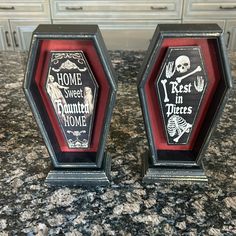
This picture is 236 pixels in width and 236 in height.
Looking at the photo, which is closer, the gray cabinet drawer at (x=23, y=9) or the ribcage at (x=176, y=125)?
the ribcage at (x=176, y=125)

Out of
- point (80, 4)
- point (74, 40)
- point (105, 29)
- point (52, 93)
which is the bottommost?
point (105, 29)

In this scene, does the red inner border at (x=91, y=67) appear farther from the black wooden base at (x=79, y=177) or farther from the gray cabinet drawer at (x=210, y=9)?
the gray cabinet drawer at (x=210, y=9)

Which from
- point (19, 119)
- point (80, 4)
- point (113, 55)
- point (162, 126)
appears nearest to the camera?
point (162, 126)

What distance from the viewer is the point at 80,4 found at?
2.34 m

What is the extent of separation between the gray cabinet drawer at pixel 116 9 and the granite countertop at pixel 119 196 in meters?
1.65

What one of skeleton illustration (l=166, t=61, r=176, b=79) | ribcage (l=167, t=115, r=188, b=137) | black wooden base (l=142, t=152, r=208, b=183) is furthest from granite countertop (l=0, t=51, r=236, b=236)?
skeleton illustration (l=166, t=61, r=176, b=79)

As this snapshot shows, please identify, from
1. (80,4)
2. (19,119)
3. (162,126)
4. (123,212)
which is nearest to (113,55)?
(19,119)

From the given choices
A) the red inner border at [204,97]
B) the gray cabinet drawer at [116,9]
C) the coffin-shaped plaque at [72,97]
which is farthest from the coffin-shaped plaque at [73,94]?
the gray cabinet drawer at [116,9]

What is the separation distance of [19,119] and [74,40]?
408mm

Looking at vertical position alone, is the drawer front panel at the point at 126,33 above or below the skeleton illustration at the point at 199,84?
below

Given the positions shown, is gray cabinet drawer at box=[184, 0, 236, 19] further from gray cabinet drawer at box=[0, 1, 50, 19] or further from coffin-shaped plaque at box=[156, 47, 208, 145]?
coffin-shaped plaque at box=[156, 47, 208, 145]

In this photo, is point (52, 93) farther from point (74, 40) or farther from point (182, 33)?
point (182, 33)

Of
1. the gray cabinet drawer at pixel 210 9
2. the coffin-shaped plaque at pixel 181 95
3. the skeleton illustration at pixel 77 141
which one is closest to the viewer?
the coffin-shaped plaque at pixel 181 95

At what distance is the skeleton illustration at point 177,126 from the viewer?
0.66m
